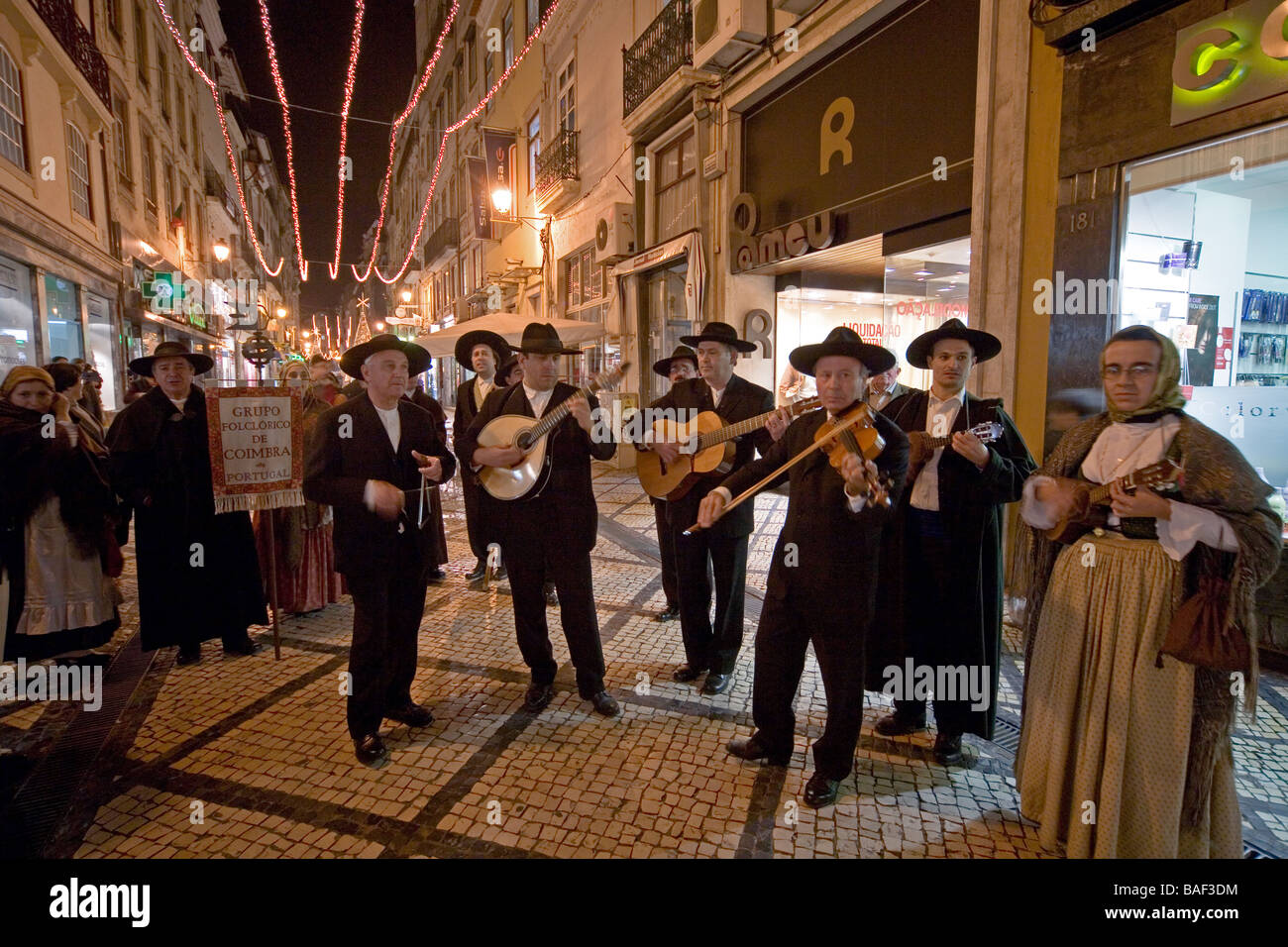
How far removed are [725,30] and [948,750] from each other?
9.29m

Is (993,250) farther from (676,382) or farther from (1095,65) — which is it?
(676,382)

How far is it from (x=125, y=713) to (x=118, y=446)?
1621mm

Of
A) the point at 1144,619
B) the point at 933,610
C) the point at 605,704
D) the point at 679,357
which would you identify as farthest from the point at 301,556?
the point at 1144,619

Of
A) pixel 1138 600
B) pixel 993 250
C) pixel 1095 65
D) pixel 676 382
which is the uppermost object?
pixel 1095 65

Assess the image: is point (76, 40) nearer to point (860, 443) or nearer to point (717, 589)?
point (717, 589)

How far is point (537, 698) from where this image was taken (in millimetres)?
3781

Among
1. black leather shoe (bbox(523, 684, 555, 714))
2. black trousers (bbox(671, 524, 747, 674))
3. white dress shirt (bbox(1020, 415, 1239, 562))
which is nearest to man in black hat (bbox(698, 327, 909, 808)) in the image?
white dress shirt (bbox(1020, 415, 1239, 562))

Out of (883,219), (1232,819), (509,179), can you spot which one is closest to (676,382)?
(1232,819)

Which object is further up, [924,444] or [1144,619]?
[924,444]

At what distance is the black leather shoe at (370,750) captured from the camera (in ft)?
10.5

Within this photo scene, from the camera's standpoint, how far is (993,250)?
5.57 m

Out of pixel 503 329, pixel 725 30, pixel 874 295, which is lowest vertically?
pixel 503 329

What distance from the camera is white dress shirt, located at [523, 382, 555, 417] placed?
3727mm

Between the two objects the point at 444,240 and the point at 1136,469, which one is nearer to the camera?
the point at 1136,469
